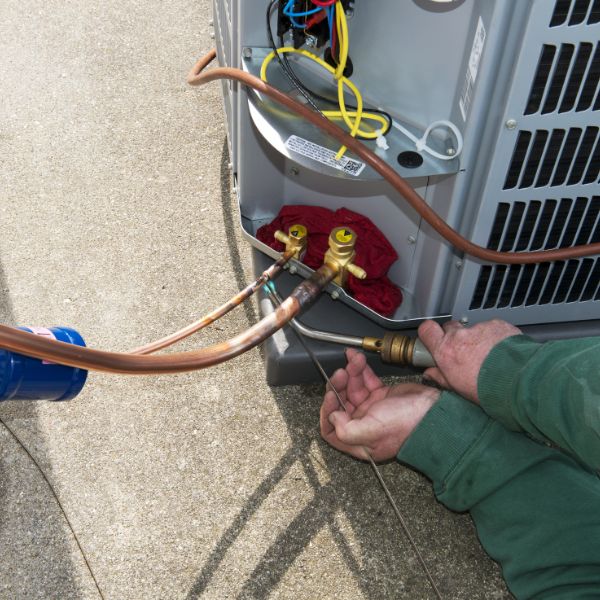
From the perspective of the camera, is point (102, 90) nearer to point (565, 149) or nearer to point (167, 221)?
point (167, 221)

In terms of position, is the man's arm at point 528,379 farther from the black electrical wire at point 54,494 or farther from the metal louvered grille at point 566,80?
the black electrical wire at point 54,494

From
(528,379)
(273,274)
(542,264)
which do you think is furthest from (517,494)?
(273,274)

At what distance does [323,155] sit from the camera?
0.97m

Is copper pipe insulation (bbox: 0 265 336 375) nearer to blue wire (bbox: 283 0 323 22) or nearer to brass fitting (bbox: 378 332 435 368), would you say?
brass fitting (bbox: 378 332 435 368)

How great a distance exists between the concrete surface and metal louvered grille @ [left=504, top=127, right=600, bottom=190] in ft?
1.47

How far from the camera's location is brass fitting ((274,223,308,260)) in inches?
43.8

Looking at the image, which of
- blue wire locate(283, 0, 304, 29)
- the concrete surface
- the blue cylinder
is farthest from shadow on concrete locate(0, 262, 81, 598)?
blue wire locate(283, 0, 304, 29)

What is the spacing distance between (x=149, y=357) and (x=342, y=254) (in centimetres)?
40

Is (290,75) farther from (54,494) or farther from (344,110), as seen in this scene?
(54,494)

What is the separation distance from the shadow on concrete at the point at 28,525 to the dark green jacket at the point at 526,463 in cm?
46

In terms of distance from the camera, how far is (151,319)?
1.26 m

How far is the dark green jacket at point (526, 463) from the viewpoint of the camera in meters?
0.78

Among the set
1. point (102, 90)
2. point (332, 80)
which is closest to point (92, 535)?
point (332, 80)

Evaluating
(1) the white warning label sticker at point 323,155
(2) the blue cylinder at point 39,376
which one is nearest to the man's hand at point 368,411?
(1) the white warning label sticker at point 323,155
